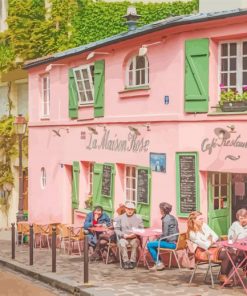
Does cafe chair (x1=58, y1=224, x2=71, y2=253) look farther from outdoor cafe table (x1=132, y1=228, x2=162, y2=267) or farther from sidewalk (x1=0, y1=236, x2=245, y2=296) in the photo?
outdoor cafe table (x1=132, y1=228, x2=162, y2=267)

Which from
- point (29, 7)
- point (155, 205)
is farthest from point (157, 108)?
point (29, 7)

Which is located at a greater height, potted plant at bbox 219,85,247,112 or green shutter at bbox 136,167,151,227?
potted plant at bbox 219,85,247,112

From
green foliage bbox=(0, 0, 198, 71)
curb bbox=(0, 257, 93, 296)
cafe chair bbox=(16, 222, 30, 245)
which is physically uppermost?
green foliage bbox=(0, 0, 198, 71)

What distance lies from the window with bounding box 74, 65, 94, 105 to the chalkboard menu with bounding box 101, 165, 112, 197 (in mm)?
2079

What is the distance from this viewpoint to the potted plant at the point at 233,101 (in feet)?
44.6

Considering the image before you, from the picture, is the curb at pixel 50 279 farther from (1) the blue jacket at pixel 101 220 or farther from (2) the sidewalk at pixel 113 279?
(1) the blue jacket at pixel 101 220

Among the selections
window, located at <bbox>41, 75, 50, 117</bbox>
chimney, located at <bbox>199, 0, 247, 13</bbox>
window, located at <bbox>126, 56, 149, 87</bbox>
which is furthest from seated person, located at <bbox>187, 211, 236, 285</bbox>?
chimney, located at <bbox>199, 0, 247, 13</bbox>

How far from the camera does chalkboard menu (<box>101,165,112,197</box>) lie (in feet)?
55.7

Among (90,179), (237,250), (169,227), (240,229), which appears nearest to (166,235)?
(169,227)

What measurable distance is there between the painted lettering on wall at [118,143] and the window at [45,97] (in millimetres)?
3533

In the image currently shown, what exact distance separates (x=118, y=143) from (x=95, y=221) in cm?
208

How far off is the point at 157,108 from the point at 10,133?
11.6 meters

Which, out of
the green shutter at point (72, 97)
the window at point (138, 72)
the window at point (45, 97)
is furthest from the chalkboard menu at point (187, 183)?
the window at point (45, 97)

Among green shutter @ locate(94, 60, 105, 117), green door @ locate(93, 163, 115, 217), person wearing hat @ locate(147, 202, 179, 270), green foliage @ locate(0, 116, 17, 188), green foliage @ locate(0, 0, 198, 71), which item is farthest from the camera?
green foliage @ locate(0, 116, 17, 188)
